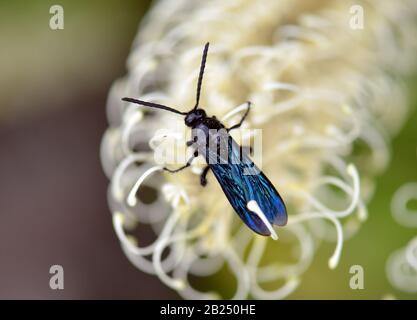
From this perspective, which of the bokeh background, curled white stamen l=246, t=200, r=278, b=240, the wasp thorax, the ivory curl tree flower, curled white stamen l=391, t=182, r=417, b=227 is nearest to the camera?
curled white stamen l=246, t=200, r=278, b=240

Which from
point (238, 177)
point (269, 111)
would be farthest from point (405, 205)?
point (238, 177)

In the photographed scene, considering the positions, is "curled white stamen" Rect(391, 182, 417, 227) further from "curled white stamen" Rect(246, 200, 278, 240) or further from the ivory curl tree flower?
"curled white stamen" Rect(246, 200, 278, 240)

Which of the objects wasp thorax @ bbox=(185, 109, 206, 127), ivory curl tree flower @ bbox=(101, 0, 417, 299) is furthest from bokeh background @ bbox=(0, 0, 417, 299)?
wasp thorax @ bbox=(185, 109, 206, 127)

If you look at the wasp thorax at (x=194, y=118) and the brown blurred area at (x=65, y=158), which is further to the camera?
the brown blurred area at (x=65, y=158)

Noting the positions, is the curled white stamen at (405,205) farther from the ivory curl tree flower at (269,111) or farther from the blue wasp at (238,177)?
the blue wasp at (238,177)

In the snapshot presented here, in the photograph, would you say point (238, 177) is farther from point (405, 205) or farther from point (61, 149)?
point (61, 149)

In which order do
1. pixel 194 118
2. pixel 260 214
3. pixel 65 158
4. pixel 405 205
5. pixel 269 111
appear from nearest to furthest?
pixel 260 214 → pixel 194 118 → pixel 269 111 → pixel 405 205 → pixel 65 158

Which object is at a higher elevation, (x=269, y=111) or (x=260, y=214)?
(x=269, y=111)

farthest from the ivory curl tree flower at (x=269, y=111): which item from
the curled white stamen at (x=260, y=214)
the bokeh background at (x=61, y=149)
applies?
the curled white stamen at (x=260, y=214)
